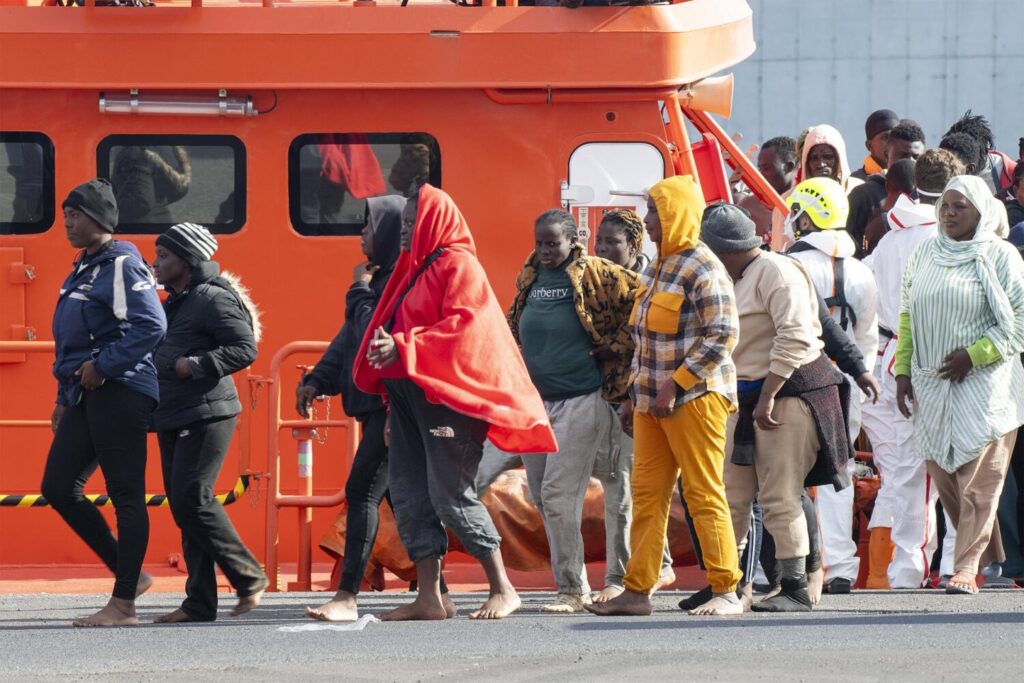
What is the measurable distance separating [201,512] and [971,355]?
3410mm

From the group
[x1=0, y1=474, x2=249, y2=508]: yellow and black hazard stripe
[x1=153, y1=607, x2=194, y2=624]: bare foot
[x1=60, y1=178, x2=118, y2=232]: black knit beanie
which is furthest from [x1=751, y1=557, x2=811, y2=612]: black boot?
[x1=60, y1=178, x2=118, y2=232]: black knit beanie

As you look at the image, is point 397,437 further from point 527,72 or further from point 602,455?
point 527,72

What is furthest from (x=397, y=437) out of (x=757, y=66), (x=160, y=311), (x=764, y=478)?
(x=757, y=66)

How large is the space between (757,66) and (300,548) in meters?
14.6

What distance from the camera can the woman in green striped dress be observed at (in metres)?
8.19

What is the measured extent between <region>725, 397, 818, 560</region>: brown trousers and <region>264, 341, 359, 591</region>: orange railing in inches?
82.7

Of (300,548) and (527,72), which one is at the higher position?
(527,72)

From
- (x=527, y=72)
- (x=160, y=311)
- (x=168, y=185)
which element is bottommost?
(x=160, y=311)

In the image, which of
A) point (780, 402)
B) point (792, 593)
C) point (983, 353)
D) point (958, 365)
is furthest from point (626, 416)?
point (983, 353)

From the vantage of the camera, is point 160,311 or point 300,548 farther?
point 300,548

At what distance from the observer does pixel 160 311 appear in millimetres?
7430

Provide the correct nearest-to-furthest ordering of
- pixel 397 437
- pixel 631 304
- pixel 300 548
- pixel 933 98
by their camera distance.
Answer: pixel 397 437 < pixel 631 304 < pixel 300 548 < pixel 933 98

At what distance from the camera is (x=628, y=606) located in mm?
7488

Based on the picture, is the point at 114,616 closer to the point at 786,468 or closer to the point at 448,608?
the point at 448,608
